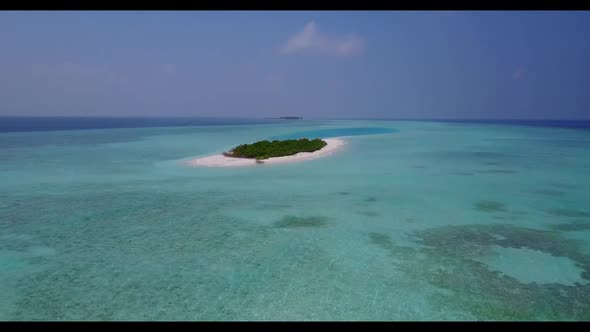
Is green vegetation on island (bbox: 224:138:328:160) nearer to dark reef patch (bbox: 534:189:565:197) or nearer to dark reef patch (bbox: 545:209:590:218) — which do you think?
dark reef patch (bbox: 534:189:565:197)

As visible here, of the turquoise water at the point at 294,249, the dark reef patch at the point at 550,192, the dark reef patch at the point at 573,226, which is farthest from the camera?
the dark reef patch at the point at 550,192

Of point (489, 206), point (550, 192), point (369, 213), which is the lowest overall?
point (550, 192)

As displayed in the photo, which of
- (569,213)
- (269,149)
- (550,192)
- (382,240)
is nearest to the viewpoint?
(382,240)

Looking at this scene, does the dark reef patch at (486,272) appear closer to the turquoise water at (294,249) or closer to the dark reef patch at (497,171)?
the turquoise water at (294,249)

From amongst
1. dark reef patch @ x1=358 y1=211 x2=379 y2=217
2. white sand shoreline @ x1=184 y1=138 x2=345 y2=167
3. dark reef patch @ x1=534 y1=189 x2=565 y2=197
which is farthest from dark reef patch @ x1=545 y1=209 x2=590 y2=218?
white sand shoreline @ x1=184 y1=138 x2=345 y2=167

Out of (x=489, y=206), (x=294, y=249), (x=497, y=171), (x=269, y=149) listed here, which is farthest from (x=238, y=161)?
(x=497, y=171)

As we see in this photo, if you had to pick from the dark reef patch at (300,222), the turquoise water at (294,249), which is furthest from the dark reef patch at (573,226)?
the dark reef patch at (300,222)

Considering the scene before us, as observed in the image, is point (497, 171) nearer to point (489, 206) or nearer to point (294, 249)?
point (489, 206)
